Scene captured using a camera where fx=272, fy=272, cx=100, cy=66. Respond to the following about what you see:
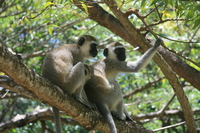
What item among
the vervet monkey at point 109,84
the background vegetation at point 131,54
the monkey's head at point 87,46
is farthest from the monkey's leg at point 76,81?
the background vegetation at point 131,54

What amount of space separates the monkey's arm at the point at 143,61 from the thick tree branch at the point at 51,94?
4.02ft

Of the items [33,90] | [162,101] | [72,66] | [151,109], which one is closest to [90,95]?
[72,66]

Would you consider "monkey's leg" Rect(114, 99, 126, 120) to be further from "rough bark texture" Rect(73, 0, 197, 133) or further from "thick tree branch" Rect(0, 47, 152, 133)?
"rough bark texture" Rect(73, 0, 197, 133)

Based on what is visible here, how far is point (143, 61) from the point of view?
5898 millimetres

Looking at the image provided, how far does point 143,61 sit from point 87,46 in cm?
134

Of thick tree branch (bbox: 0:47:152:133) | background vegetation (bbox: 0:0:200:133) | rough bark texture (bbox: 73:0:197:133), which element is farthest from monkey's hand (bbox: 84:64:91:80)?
background vegetation (bbox: 0:0:200:133)

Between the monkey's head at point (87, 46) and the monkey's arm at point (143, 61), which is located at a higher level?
the monkey's head at point (87, 46)

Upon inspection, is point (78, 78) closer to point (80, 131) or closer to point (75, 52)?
point (75, 52)

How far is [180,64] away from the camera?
627cm

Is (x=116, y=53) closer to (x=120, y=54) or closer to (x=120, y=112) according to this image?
(x=120, y=54)

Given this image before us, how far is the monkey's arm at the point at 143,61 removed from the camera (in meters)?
5.54

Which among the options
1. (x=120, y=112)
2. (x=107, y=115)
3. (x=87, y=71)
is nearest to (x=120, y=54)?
(x=87, y=71)

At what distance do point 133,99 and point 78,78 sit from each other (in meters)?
5.76

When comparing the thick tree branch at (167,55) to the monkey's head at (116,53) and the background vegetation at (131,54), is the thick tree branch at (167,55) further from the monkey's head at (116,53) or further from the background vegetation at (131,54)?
the background vegetation at (131,54)
